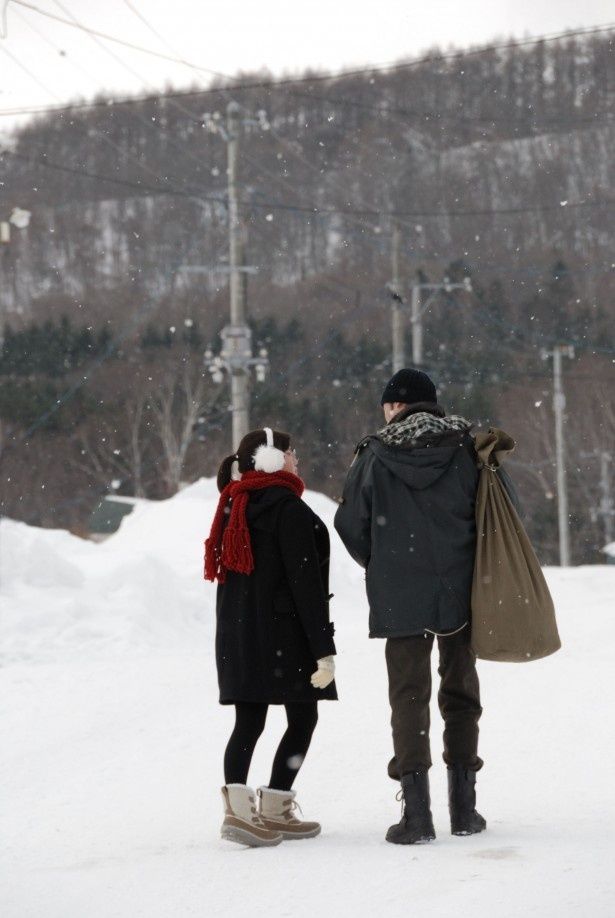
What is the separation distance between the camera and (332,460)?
52.8 metres

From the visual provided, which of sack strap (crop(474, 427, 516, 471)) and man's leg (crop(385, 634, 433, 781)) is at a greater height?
sack strap (crop(474, 427, 516, 471))

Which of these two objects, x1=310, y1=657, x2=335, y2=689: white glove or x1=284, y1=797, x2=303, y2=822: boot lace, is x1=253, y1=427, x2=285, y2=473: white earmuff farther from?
x1=284, y1=797, x2=303, y2=822: boot lace

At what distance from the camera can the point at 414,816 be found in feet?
14.9

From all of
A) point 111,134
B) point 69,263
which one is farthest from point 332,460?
point 111,134

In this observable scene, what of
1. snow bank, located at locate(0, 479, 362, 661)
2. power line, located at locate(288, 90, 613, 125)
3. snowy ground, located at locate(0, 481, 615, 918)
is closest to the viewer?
snowy ground, located at locate(0, 481, 615, 918)

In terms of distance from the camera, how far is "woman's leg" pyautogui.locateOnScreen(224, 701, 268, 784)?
189 inches

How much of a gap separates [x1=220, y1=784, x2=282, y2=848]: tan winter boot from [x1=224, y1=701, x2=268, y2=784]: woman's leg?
0.05 m

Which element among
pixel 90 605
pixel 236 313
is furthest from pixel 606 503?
pixel 90 605

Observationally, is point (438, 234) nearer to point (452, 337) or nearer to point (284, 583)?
point (452, 337)

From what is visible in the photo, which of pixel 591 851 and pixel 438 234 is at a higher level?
pixel 438 234

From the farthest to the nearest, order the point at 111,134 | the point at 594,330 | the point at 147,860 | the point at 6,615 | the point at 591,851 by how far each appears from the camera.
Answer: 1. the point at 111,134
2. the point at 594,330
3. the point at 6,615
4. the point at 147,860
5. the point at 591,851

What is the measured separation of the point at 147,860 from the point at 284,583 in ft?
3.24

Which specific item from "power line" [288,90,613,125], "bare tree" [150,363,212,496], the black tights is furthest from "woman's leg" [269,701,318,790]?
"power line" [288,90,613,125]

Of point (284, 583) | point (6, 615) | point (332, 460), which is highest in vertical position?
point (284, 583)
